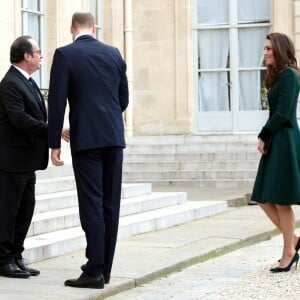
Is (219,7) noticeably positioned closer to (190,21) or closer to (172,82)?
(190,21)

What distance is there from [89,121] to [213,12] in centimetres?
1330

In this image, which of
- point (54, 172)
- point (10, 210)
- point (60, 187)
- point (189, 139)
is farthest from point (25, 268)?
point (189, 139)

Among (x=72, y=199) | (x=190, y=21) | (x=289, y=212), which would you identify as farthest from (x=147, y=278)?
(x=190, y=21)

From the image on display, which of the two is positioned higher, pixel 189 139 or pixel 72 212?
pixel 189 139

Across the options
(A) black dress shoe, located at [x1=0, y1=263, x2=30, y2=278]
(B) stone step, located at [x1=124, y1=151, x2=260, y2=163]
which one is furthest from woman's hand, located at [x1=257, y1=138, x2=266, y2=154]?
(B) stone step, located at [x1=124, y1=151, x2=260, y2=163]

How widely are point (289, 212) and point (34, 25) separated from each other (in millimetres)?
7086

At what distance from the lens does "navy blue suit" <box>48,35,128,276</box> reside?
6250 mm

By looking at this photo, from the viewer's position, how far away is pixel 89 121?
247 inches

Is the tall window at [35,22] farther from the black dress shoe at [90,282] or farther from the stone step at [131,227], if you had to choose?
the black dress shoe at [90,282]

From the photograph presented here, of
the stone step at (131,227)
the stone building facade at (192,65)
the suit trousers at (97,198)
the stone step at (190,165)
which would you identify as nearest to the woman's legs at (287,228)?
the suit trousers at (97,198)

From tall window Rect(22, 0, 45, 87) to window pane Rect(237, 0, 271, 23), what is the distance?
21.6ft

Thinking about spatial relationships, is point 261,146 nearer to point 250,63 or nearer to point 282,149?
point 282,149

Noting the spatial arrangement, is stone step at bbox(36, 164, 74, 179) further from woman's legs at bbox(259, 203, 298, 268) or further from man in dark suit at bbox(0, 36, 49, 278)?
woman's legs at bbox(259, 203, 298, 268)

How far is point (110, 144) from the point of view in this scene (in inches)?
249
